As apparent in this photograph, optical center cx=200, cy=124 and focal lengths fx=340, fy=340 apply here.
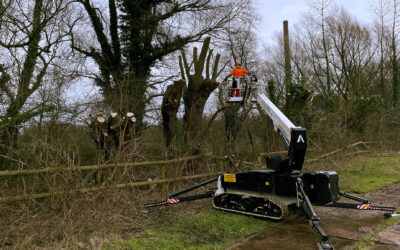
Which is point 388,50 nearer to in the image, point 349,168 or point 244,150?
point 349,168

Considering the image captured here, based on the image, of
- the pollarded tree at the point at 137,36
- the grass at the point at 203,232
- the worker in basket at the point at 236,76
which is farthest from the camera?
the pollarded tree at the point at 137,36

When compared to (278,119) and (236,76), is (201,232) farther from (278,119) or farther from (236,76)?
(236,76)

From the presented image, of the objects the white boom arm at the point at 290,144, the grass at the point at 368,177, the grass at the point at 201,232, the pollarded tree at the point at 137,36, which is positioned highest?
the pollarded tree at the point at 137,36

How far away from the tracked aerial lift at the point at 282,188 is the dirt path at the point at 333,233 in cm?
32

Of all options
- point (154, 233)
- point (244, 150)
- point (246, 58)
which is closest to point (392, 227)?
point (154, 233)

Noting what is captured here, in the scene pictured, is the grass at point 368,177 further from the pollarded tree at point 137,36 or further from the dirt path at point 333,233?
the pollarded tree at point 137,36

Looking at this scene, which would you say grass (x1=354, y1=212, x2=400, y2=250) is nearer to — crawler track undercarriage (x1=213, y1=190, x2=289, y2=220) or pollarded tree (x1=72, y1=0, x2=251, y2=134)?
crawler track undercarriage (x1=213, y1=190, x2=289, y2=220)

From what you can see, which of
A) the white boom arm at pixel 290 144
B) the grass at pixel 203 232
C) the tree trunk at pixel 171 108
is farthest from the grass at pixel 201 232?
the tree trunk at pixel 171 108

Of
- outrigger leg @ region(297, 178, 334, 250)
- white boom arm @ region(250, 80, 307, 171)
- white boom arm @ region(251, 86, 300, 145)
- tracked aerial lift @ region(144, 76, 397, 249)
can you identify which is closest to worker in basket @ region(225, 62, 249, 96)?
white boom arm @ region(251, 86, 300, 145)

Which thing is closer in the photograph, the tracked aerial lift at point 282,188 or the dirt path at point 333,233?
the dirt path at point 333,233

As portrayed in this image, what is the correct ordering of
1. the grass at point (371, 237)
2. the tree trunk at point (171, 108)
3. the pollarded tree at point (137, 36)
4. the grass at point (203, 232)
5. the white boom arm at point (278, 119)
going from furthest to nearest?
the pollarded tree at point (137, 36) → the tree trunk at point (171, 108) → the white boom arm at point (278, 119) → the grass at point (203, 232) → the grass at point (371, 237)

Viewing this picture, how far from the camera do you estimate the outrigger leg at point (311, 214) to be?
4484 millimetres

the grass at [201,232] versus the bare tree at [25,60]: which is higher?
the bare tree at [25,60]

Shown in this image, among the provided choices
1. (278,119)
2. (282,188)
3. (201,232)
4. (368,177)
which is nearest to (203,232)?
(201,232)
